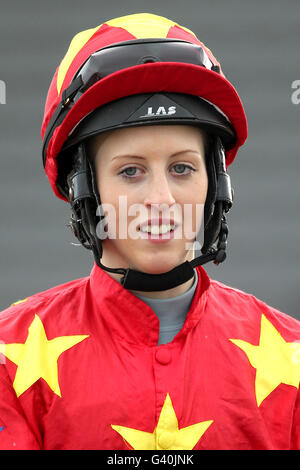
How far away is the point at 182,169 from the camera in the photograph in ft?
5.11

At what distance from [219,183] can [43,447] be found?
77cm

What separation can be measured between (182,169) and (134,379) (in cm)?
51

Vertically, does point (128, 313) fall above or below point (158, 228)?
below

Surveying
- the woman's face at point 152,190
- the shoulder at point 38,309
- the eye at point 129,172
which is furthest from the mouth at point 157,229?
the shoulder at point 38,309

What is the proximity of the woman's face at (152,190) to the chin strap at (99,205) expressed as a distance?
0.07ft

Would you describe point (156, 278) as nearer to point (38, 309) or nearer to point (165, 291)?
point (165, 291)

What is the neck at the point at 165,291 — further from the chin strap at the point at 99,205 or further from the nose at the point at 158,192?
the nose at the point at 158,192

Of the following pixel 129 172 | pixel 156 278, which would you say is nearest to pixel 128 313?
pixel 156 278

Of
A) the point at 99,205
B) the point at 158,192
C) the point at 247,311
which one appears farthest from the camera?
the point at 247,311

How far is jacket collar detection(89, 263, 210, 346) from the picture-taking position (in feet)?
5.09

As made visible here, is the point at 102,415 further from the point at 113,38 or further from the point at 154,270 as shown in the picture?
the point at 113,38

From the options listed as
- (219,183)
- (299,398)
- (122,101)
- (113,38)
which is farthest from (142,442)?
(113,38)

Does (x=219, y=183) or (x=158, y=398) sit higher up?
(x=219, y=183)

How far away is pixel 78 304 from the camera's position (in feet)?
5.49
